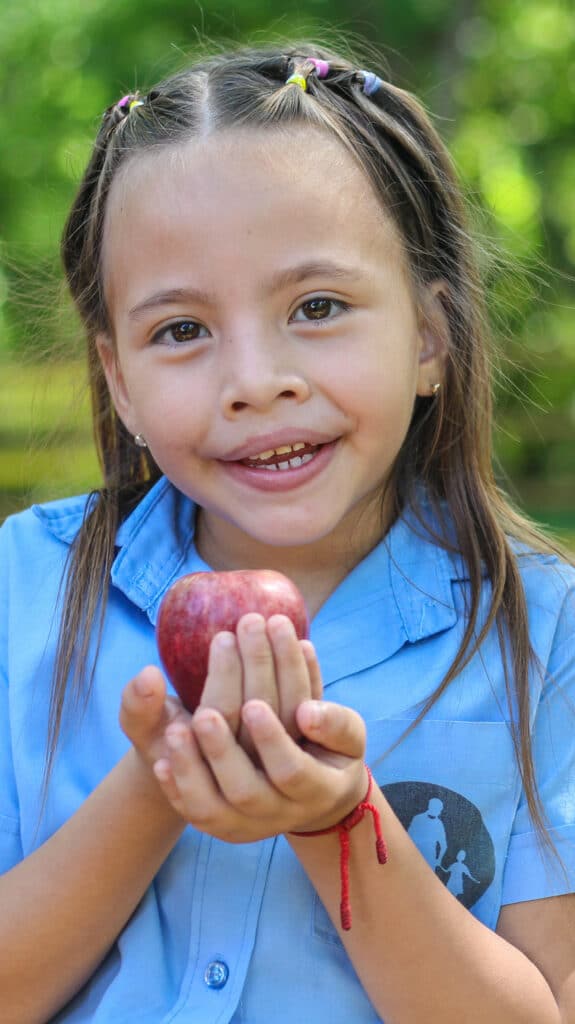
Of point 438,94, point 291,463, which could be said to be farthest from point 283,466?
point 438,94

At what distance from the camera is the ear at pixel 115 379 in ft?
7.43

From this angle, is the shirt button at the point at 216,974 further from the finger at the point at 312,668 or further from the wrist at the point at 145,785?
the finger at the point at 312,668

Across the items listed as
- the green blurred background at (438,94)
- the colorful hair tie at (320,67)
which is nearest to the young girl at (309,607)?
the colorful hair tie at (320,67)

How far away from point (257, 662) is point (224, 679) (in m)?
0.04

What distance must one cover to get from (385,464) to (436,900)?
2.32 feet

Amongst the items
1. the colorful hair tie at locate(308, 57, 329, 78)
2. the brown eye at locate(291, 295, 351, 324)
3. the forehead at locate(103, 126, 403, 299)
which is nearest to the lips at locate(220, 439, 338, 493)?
the brown eye at locate(291, 295, 351, 324)

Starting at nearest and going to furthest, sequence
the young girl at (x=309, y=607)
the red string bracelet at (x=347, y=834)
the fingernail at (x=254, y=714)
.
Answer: the fingernail at (x=254, y=714), the red string bracelet at (x=347, y=834), the young girl at (x=309, y=607)

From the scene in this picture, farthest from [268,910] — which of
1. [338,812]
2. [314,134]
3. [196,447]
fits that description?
[314,134]

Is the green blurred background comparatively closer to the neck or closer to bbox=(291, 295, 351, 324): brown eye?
Result: the neck

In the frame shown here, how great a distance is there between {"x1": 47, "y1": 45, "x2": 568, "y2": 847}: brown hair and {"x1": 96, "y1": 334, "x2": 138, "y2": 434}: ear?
0.03m

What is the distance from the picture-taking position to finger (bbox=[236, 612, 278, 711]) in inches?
58.6

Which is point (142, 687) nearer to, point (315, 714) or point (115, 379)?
point (315, 714)

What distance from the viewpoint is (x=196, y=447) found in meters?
2.01

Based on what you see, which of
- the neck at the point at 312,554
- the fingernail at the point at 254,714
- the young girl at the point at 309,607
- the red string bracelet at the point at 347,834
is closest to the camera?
the fingernail at the point at 254,714
